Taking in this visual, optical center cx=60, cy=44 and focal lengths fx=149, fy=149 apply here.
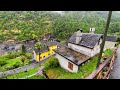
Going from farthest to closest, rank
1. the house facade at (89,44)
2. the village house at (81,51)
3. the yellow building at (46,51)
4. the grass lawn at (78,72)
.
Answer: the yellow building at (46,51)
the house facade at (89,44)
the village house at (81,51)
the grass lawn at (78,72)

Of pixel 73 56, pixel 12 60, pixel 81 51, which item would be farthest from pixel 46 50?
pixel 12 60

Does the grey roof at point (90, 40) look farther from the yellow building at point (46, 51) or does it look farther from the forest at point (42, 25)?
the yellow building at point (46, 51)

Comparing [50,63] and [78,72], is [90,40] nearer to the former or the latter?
[78,72]

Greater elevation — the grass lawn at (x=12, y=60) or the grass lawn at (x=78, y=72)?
the grass lawn at (x=78, y=72)

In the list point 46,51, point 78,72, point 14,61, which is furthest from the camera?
point 14,61

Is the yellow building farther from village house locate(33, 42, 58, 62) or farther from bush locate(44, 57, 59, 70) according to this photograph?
bush locate(44, 57, 59, 70)

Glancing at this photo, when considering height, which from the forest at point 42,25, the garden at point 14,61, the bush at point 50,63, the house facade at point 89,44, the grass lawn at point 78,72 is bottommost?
the garden at point 14,61

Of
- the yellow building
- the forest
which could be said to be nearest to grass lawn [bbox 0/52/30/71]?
the yellow building

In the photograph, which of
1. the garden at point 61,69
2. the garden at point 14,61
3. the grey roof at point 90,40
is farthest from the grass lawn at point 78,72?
the garden at point 14,61
